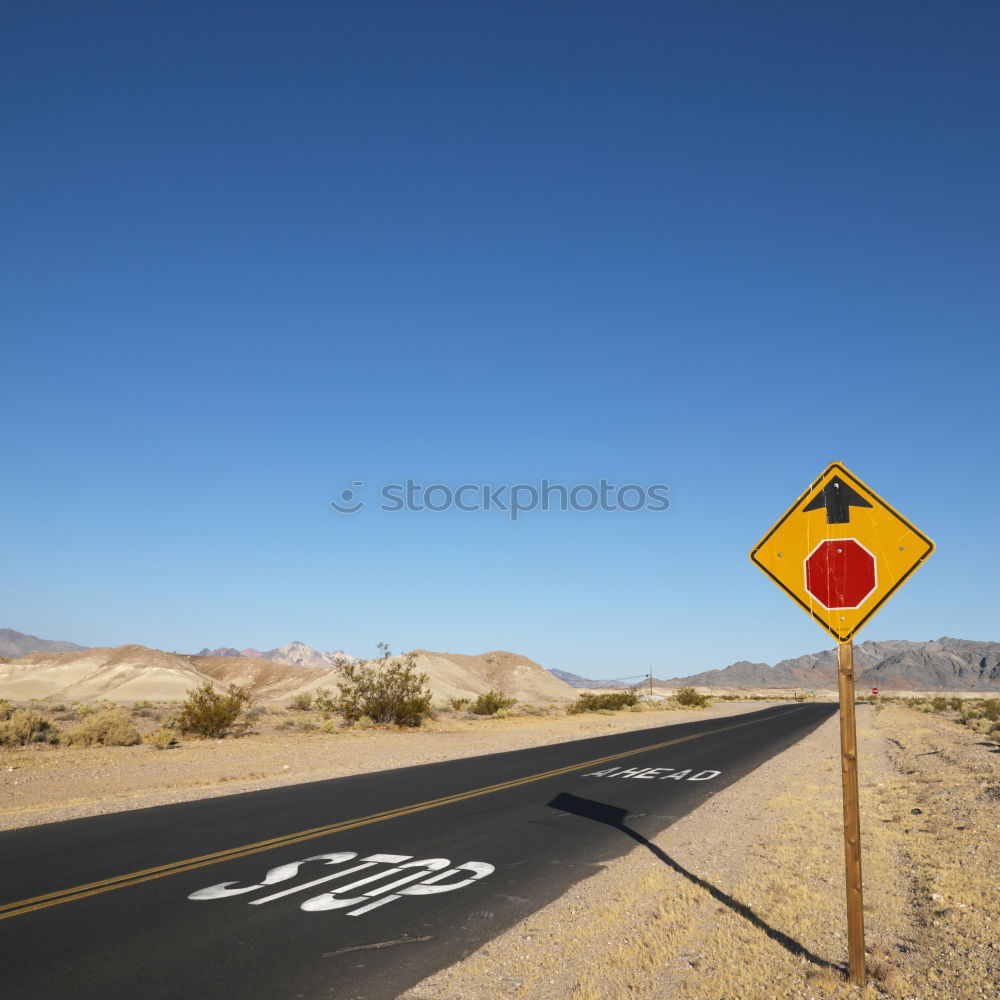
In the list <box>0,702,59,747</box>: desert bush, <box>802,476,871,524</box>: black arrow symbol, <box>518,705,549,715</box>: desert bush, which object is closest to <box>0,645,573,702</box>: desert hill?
<box>518,705,549,715</box>: desert bush

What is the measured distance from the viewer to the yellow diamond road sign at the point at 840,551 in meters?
5.79

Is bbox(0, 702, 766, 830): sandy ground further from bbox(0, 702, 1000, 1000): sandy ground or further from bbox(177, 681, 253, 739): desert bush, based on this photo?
bbox(177, 681, 253, 739): desert bush

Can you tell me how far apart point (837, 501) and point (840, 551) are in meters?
0.40

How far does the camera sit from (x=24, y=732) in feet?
90.3

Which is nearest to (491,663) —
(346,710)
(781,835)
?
(346,710)

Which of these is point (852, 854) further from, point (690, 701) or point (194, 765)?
point (690, 701)

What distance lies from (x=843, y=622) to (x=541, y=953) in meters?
3.71

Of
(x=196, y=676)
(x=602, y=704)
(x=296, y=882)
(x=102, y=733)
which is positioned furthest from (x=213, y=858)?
(x=196, y=676)

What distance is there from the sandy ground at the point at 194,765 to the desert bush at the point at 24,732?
45.3 inches

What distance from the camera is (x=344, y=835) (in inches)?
440

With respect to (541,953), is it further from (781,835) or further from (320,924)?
(781,835)

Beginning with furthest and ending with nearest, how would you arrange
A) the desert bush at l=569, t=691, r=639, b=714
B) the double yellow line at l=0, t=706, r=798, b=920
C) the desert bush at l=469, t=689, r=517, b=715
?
1. the desert bush at l=569, t=691, r=639, b=714
2. the desert bush at l=469, t=689, r=517, b=715
3. the double yellow line at l=0, t=706, r=798, b=920

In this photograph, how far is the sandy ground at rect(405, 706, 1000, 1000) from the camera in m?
5.69

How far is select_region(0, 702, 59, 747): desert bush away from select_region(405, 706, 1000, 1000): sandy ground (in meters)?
24.9
